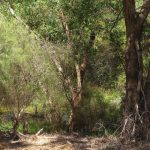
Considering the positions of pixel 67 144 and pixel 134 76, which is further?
pixel 67 144

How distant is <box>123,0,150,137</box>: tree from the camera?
11625 millimetres

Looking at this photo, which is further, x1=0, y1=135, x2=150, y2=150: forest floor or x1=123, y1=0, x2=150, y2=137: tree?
x1=123, y1=0, x2=150, y2=137: tree

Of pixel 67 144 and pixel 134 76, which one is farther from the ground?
pixel 134 76

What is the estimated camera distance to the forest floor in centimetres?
1135

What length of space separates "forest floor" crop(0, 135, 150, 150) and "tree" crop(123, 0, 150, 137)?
42 centimetres

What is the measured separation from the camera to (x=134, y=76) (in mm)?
12062

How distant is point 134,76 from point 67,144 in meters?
2.58

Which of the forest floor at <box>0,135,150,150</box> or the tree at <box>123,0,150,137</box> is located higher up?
the tree at <box>123,0,150,137</box>

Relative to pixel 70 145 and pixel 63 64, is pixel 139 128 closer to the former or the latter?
pixel 70 145

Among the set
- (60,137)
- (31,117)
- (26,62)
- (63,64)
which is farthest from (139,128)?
(31,117)

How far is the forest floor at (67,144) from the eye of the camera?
447 inches

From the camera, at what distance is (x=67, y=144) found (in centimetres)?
1259

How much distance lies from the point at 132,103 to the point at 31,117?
30.6ft

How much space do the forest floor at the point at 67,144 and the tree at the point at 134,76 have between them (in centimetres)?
42
